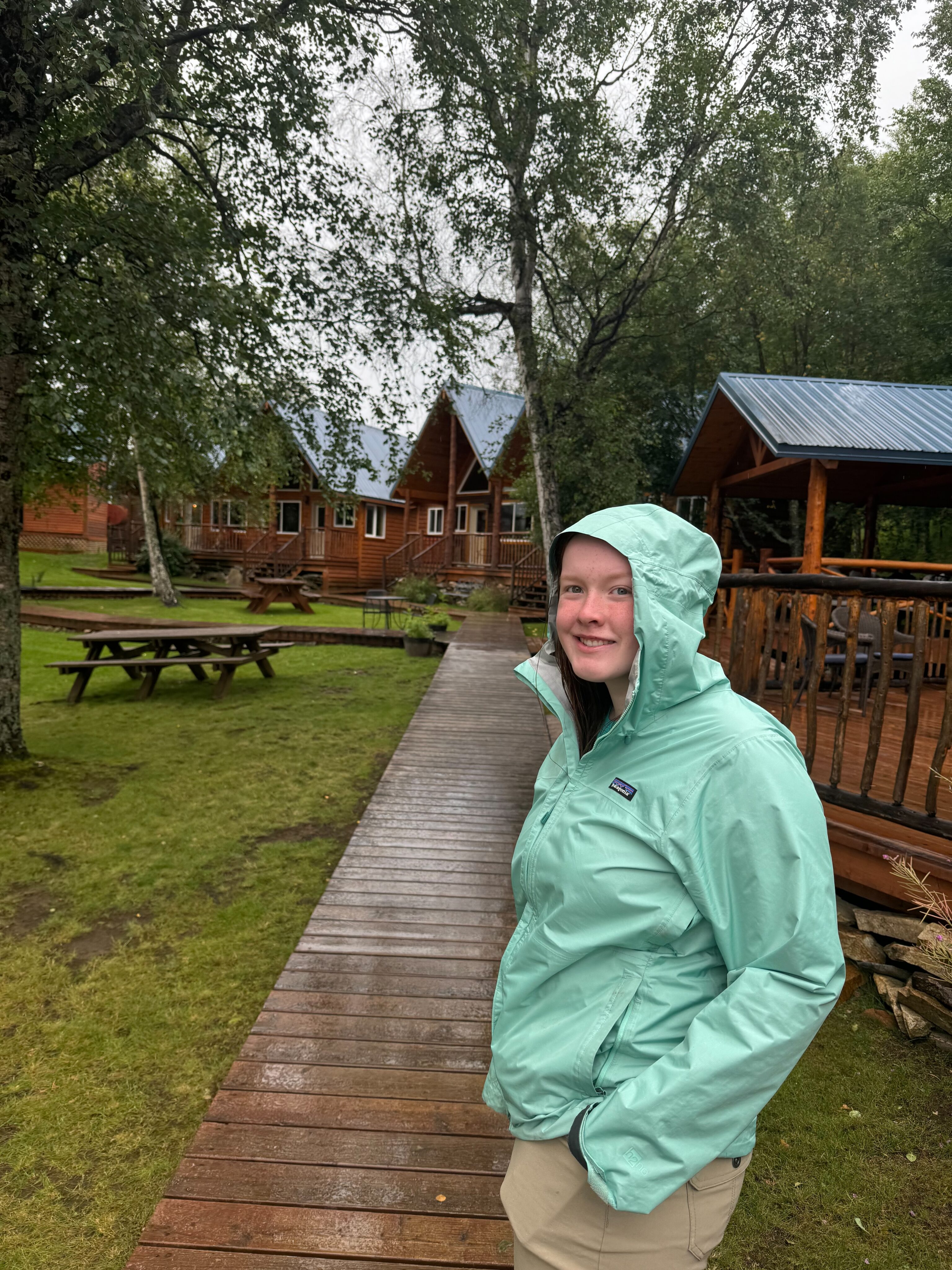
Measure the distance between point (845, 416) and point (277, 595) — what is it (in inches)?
599

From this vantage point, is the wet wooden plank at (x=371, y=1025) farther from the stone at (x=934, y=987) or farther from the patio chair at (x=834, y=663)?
the patio chair at (x=834, y=663)

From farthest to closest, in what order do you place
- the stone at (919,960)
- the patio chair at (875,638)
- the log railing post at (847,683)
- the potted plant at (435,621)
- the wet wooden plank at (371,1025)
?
the potted plant at (435,621) → the patio chair at (875,638) → the log railing post at (847,683) → the stone at (919,960) → the wet wooden plank at (371,1025)

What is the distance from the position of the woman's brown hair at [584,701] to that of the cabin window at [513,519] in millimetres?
24978

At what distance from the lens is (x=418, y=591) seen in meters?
→ 22.3

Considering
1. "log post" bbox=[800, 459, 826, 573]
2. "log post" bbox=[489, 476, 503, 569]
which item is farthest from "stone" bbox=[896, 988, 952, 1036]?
"log post" bbox=[489, 476, 503, 569]

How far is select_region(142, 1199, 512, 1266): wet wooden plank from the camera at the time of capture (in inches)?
87.9

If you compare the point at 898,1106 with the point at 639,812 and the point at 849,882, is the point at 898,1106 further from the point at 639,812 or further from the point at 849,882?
the point at 639,812

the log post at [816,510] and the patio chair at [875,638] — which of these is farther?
the log post at [816,510]

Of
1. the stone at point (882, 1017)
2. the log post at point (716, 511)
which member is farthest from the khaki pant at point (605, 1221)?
the log post at point (716, 511)

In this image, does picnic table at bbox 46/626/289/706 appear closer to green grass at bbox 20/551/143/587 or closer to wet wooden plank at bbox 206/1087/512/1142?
wet wooden plank at bbox 206/1087/512/1142

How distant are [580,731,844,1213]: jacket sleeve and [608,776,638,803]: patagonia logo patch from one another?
5.7 inches

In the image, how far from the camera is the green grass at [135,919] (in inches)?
110

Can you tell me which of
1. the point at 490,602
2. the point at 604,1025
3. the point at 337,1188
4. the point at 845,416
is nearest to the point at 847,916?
the point at 337,1188

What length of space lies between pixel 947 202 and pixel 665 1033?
22.0 meters
